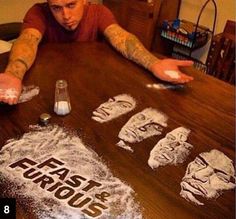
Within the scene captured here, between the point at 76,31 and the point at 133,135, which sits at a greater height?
the point at 76,31

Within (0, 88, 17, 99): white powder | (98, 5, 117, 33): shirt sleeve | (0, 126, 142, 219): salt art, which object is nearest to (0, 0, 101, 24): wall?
(98, 5, 117, 33): shirt sleeve

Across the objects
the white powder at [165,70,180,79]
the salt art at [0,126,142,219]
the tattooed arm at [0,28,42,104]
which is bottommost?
the salt art at [0,126,142,219]

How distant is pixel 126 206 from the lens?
0.75 m

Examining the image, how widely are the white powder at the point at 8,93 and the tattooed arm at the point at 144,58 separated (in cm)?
56

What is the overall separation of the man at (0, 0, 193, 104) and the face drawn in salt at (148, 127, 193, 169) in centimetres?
32

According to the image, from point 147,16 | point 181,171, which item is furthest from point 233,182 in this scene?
point 147,16

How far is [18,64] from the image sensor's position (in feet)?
4.20

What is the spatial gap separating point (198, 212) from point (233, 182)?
0.52 feet

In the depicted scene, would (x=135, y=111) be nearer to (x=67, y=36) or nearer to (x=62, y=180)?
(x=62, y=180)

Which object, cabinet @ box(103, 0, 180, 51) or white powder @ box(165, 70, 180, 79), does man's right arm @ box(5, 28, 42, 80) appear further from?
cabinet @ box(103, 0, 180, 51)

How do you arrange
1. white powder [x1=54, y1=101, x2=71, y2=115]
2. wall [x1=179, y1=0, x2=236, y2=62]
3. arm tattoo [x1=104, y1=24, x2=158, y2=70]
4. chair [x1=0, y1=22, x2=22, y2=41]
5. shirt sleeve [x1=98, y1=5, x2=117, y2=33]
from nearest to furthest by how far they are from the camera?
white powder [x1=54, y1=101, x2=71, y2=115]
arm tattoo [x1=104, y1=24, x2=158, y2=70]
shirt sleeve [x1=98, y1=5, x2=117, y2=33]
chair [x1=0, y1=22, x2=22, y2=41]
wall [x1=179, y1=0, x2=236, y2=62]

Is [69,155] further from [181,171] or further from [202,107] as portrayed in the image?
[202,107]

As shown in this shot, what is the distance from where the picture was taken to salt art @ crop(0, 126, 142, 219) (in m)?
0.74

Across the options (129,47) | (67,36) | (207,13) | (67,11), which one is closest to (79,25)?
(67,36)
